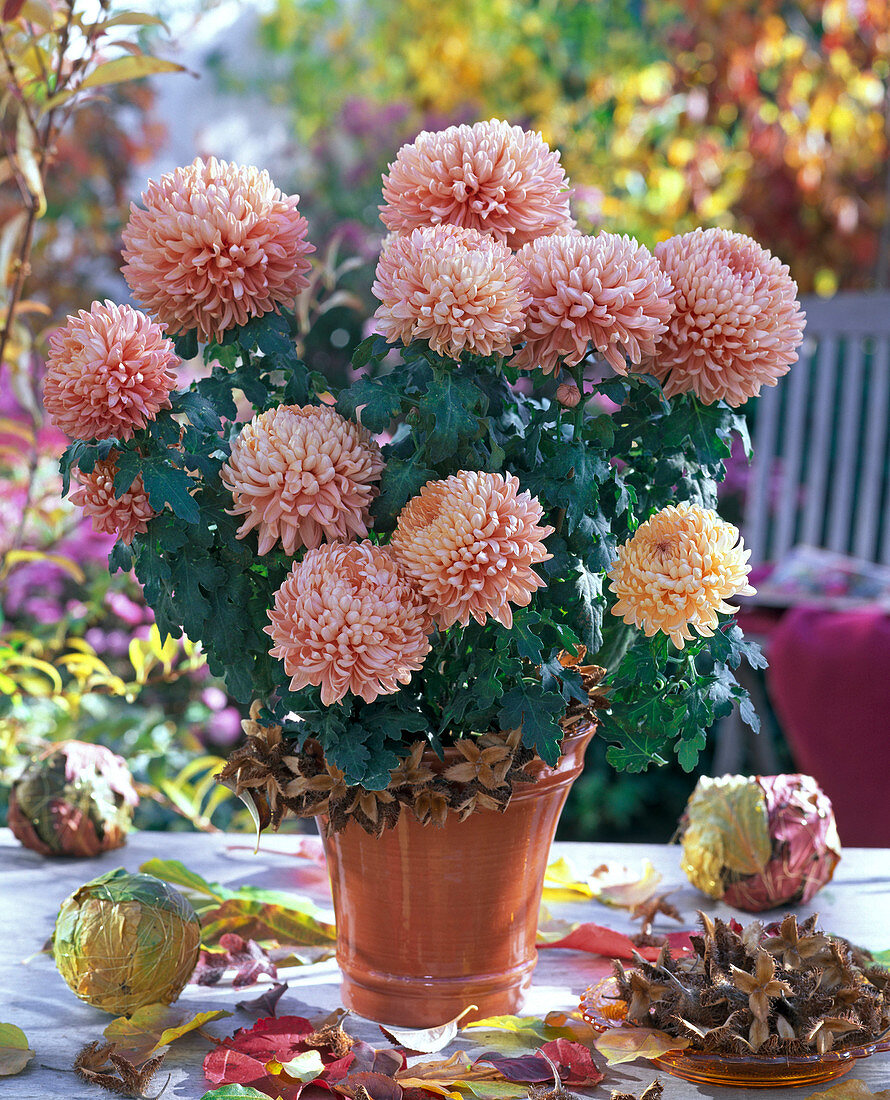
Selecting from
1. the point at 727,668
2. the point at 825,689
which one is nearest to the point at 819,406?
the point at 825,689

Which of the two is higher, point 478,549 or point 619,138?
point 619,138

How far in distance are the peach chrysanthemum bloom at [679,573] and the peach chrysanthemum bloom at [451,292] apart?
131mm

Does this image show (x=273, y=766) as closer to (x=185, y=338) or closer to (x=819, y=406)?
(x=185, y=338)

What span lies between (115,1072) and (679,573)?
42 centimetres

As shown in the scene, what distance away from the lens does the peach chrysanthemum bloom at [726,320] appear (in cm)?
60

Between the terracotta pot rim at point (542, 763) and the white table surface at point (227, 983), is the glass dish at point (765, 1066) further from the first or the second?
the terracotta pot rim at point (542, 763)

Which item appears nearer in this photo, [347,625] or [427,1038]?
[347,625]

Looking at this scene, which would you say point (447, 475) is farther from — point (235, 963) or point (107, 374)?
point (235, 963)

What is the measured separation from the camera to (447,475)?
0.62 metres

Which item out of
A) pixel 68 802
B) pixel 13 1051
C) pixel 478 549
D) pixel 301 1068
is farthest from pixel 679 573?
pixel 68 802

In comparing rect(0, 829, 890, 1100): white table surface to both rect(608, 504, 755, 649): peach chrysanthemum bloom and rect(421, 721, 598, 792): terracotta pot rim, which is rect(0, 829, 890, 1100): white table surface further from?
rect(608, 504, 755, 649): peach chrysanthemum bloom

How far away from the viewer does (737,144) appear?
138 inches

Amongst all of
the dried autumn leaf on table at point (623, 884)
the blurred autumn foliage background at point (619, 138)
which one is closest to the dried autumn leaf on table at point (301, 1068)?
the dried autumn leaf on table at point (623, 884)

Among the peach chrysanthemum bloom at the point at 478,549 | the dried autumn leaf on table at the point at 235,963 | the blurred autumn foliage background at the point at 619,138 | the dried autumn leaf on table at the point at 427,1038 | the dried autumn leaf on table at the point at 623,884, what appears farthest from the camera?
the blurred autumn foliage background at the point at 619,138
